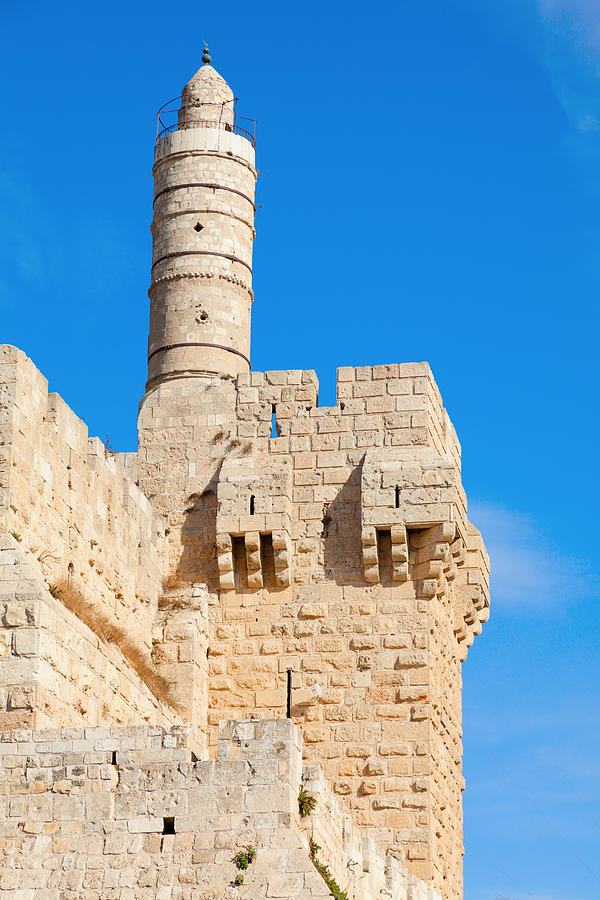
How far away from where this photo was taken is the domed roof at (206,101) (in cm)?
2011

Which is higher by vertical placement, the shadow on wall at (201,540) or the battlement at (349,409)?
the battlement at (349,409)

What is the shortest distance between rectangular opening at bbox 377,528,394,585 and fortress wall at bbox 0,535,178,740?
3.48 m

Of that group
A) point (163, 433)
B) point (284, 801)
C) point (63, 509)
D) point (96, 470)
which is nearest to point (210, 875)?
point (284, 801)

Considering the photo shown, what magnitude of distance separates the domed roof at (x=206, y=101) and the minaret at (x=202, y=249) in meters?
0.02

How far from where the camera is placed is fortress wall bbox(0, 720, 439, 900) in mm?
10664

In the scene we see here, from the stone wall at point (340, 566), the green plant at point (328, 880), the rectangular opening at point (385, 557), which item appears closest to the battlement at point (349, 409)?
the stone wall at point (340, 566)

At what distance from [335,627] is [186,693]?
5.34 feet

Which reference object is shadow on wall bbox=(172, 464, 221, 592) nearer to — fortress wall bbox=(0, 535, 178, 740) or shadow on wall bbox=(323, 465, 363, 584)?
shadow on wall bbox=(323, 465, 363, 584)

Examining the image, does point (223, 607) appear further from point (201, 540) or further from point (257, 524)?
point (257, 524)

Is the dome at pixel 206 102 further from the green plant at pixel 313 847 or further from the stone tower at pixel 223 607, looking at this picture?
the green plant at pixel 313 847

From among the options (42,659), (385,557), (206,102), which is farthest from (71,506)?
(206,102)

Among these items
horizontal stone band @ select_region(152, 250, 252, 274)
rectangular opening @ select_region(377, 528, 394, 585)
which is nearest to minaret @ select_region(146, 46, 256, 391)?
horizontal stone band @ select_region(152, 250, 252, 274)

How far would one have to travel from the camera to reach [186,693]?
1556 centimetres

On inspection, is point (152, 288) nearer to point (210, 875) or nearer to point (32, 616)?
point (32, 616)
